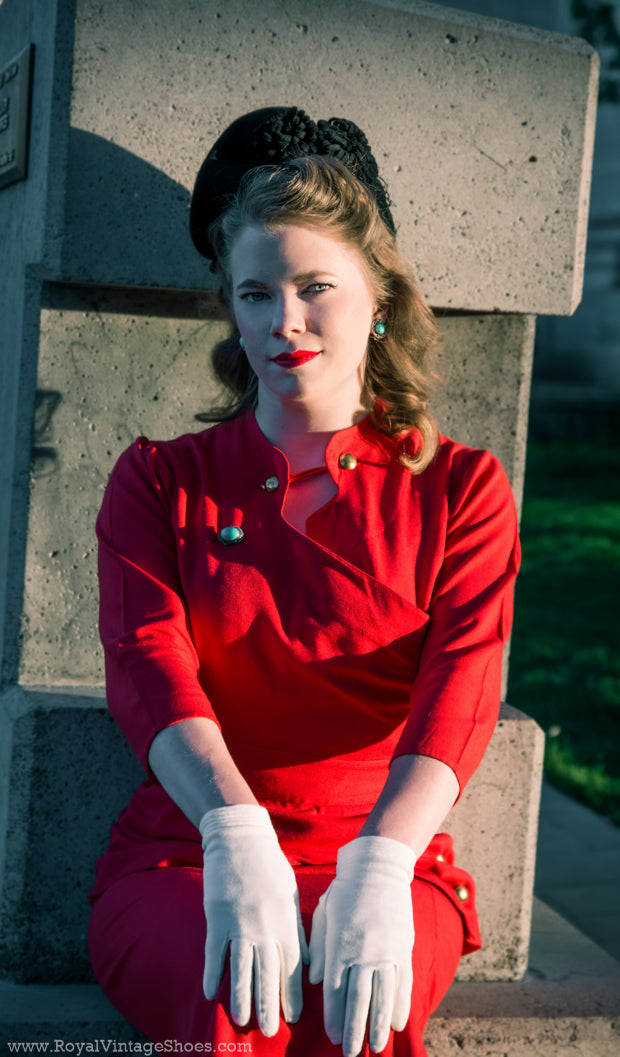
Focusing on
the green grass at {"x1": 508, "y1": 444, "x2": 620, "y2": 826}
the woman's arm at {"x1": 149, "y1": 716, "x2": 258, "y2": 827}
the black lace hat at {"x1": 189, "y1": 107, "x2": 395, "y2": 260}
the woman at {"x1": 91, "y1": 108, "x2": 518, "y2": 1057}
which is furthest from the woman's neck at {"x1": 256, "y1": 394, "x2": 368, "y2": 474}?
the green grass at {"x1": 508, "y1": 444, "x2": 620, "y2": 826}

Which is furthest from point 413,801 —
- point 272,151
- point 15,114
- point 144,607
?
point 15,114

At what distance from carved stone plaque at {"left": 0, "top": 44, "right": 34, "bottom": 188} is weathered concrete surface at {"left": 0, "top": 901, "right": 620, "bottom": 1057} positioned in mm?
1693

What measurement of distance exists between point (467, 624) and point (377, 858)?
427mm

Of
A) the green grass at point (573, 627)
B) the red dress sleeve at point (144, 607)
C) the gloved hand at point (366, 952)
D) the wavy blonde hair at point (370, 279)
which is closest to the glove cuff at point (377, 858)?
the gloved hand at point (366, 952)

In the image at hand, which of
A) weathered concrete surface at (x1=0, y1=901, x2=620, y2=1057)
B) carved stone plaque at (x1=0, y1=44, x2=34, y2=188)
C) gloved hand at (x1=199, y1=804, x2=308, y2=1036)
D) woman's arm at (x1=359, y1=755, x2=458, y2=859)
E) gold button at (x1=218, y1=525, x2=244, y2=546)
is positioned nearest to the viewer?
gloved hand at (x1=199, y1=804, x2=308, y2=1036)

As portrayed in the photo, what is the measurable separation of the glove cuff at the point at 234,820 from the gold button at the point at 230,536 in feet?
1.52

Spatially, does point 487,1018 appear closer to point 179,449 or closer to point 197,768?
point 197,768

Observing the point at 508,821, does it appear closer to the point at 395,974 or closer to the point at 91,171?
the point at 395,974

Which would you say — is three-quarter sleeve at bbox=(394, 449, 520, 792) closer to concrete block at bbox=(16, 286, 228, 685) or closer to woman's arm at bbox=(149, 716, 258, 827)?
woman's arm at bbox=(149, 716, 258, 827)

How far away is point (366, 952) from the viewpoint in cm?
159

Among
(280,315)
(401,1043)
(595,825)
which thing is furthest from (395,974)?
(595,825)

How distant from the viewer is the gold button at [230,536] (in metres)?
1.96

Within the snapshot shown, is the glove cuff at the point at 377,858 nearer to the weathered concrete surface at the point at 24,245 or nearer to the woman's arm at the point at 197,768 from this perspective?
the woman's arm at the point at 197,768

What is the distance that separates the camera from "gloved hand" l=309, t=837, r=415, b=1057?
1591mm
